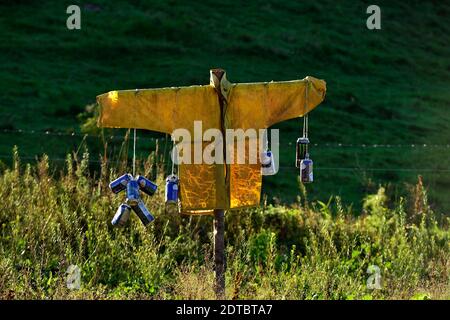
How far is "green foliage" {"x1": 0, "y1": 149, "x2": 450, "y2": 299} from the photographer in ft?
22.8

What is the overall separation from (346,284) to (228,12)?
18369 mm

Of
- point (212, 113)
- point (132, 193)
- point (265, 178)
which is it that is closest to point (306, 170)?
point (212, 113)

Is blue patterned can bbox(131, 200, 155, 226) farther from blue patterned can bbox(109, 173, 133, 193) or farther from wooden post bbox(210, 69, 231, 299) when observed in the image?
wooden post bbox(210, 69, 231, 299)

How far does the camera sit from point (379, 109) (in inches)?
771

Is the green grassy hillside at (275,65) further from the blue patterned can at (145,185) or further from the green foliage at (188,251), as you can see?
the blue patterned can at (145,185)

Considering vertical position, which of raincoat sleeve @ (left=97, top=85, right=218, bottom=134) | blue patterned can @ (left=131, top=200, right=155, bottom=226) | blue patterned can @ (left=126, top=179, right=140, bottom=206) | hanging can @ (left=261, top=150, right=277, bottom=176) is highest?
raincoat sleeve @ (left=97, top=85, right=218, bottom=134)

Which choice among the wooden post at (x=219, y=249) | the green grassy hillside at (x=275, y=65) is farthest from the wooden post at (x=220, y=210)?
the green grassy hillside at (x=275, y=65)

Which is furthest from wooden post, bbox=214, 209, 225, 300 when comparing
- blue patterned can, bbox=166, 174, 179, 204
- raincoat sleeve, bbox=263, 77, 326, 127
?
raincoat sleeve, bbox=263, 77, 326, 127

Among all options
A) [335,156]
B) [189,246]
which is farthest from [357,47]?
[189,246]

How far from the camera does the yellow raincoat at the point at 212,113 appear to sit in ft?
21.4

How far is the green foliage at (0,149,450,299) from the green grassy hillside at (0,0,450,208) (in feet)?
14.0

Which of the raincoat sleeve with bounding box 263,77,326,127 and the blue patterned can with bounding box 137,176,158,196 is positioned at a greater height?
the raincoat sleeve with bounding box 263,77,326,127
